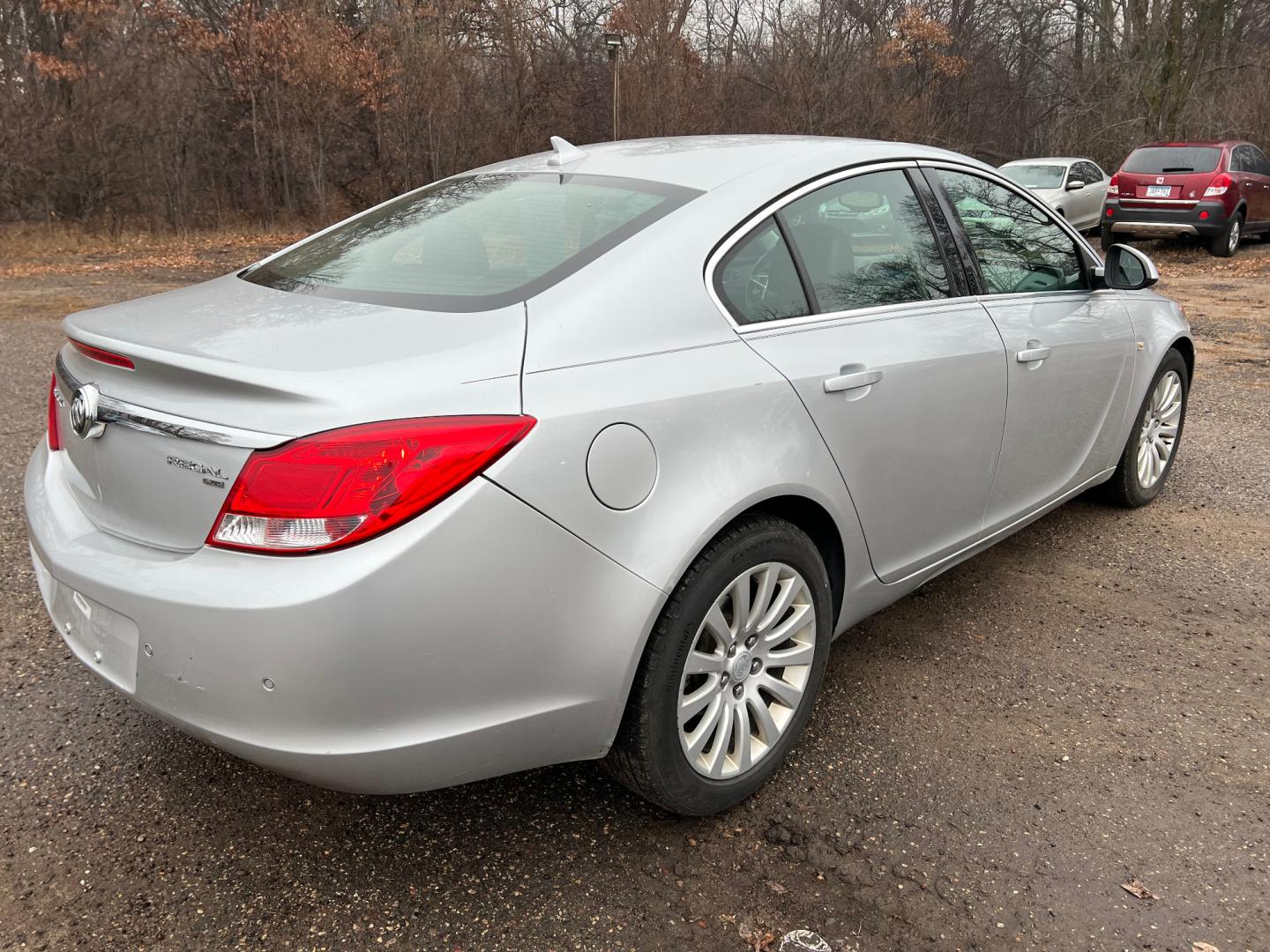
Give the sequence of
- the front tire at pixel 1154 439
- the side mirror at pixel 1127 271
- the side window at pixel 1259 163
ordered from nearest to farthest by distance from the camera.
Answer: the side mirror at pixel 1127 271
the front tire at pixel 1154 439
the side window at pixel 1259 163

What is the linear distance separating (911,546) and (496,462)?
1.54 metres

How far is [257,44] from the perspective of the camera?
19.6 metres

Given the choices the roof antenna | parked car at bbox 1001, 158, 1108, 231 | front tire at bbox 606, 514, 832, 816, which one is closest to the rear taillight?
parked car at bbox 1001, 158, 1108, 231

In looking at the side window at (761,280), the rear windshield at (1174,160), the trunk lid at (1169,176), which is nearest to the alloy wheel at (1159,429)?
the side window at (761,280)

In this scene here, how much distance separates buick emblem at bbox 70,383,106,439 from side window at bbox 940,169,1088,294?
101 inches

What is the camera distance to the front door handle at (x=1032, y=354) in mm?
3135

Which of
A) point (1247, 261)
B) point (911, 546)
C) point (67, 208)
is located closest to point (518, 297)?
point (911, 546)

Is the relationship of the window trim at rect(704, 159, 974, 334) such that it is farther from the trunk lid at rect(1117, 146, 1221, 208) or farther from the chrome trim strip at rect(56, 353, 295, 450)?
the trunk lid at rect(1117, 146, 1221, 208)

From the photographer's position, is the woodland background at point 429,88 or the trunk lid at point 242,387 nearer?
the trunk lid at point 242,387

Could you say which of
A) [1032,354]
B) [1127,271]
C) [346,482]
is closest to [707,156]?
[1032,354]

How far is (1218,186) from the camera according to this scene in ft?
45.6

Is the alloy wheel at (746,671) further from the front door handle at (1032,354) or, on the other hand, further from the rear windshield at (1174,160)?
the rear windshield at (1174,160)

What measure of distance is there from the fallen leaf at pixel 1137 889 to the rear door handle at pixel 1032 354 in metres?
1.59

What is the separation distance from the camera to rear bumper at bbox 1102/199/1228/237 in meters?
14.0
